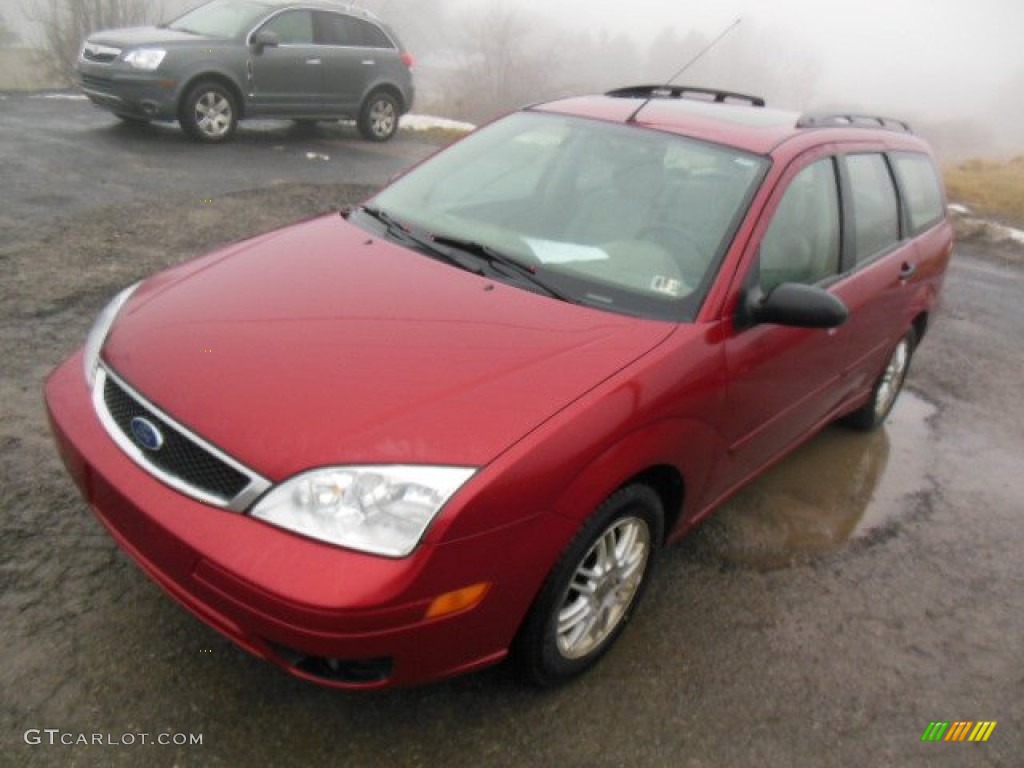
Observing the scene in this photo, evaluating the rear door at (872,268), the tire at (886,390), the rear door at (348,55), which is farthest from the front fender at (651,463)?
the rear door at (348,55)

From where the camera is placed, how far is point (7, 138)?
859 centimetres

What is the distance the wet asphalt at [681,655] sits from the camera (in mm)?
2252

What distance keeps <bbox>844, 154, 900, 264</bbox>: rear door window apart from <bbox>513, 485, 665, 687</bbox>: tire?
181cm

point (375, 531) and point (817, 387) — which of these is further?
point (817, 387)

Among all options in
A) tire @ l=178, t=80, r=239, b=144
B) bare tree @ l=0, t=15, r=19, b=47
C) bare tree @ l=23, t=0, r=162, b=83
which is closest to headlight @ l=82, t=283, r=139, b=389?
tire @ l=178, t=80, r=239, b=144

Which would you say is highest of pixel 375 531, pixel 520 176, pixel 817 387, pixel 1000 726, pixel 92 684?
pixel 520 176

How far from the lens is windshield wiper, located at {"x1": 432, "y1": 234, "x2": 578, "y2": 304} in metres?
2.70

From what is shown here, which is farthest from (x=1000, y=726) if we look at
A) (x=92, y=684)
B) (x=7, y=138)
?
(x=7, y=138)

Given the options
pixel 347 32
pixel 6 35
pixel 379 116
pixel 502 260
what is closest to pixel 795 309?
pixel 502 260

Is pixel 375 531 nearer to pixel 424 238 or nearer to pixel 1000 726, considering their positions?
pixel 424 238

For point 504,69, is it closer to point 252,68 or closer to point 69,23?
point 69,23

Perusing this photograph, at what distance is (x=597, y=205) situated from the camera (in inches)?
120

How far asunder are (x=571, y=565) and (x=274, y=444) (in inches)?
33.6

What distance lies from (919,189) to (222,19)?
8675mm
